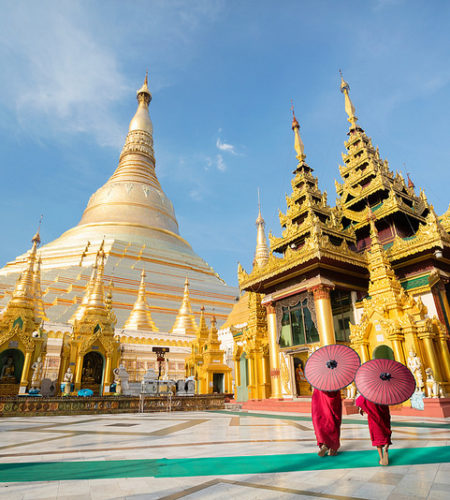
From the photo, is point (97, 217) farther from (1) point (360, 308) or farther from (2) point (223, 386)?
(1) point (360, 308)

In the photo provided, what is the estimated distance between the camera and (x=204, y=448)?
15.0 ft

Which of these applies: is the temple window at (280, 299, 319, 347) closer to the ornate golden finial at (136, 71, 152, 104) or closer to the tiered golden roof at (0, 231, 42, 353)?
the tiered golden roof at (0, 231, 42, 353)

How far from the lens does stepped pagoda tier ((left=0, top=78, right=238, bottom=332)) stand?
28.2 meters

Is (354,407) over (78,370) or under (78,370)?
under

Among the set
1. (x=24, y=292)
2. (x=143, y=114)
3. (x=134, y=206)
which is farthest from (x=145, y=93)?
(x=24, y=292)

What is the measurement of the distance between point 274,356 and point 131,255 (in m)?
24.6

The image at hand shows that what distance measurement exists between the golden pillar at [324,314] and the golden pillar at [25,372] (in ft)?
44.1

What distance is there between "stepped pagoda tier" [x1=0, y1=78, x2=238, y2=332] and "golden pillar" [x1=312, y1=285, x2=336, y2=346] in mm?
18515

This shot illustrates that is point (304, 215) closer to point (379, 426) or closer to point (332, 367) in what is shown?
point (332, 367)

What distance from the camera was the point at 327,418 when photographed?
4.07 m

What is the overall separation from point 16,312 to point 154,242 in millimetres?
22947

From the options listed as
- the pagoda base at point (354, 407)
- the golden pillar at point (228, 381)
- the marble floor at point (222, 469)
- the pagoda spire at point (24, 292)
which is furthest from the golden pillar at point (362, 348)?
the pagoda spire at point (24, 292)

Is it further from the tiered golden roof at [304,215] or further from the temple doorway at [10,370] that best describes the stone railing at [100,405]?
the tiered golden roof at [304,215]

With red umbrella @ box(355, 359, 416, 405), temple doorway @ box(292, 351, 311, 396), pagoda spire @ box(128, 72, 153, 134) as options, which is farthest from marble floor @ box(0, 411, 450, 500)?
pagoda spire @ box(128, 72, 153, 134)
